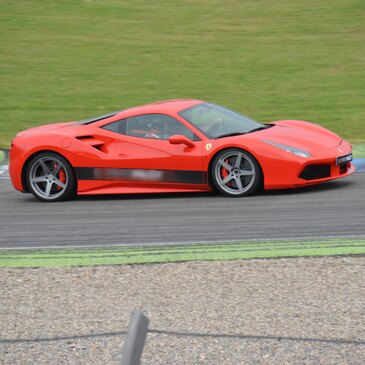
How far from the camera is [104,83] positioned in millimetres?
20281

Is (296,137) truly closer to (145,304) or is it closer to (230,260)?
(230,260)

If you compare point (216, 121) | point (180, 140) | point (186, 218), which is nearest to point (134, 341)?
point (186, 218)

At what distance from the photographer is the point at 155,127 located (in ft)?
34.8

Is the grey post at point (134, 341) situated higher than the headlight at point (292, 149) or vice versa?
the headlight at point (292, 149)

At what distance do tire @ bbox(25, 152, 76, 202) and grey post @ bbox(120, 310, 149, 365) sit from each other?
6.62 meters

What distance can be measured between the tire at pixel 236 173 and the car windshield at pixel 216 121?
0.34m

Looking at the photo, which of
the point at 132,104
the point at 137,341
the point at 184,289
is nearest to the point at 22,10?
the point at 132,104

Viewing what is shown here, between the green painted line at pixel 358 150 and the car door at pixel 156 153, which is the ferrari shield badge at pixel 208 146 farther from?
the green painted line at pixel 358 150

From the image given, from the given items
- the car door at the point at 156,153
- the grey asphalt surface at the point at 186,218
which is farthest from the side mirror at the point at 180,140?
the grey asphalt surface at the point at 186,218

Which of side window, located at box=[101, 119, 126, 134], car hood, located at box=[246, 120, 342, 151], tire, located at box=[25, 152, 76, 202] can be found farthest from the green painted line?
tire, located at box=[25, 152, 76, 202]

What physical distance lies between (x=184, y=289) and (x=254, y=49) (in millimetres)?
16694

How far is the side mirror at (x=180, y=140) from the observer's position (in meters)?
10.2

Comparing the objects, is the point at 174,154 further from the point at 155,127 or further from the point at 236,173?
the point at 236,173

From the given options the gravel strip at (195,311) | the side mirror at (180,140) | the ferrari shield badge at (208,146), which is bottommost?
the gravel strip at (195,311)
